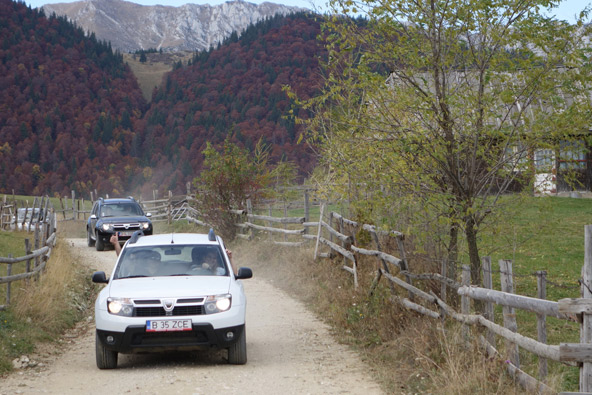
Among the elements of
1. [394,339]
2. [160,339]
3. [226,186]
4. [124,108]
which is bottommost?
[394,339]

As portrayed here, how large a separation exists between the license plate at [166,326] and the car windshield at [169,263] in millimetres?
1192

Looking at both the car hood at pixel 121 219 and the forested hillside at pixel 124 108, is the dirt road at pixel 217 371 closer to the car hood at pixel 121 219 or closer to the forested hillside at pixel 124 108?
the car hood at pixel 121 219

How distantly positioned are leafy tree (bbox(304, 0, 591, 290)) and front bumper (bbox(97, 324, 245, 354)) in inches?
94.0

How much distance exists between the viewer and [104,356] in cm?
805

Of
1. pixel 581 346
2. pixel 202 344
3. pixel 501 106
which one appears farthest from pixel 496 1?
pixel 202 344

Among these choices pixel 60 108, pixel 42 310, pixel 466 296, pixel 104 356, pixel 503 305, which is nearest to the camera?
pixel 503 305

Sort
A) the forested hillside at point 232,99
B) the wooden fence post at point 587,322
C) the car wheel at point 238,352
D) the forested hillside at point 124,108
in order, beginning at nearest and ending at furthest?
the wooden fence post at point 587,322, the car wheel at point 238,352, the forested hillside at point 232,99, the forested hillside at point 124,108

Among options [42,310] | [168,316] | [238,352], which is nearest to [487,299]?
[238,352]

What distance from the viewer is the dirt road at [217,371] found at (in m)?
7.15

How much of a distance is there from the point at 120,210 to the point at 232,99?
104 meters

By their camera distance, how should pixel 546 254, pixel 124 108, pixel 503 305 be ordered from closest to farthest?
pixel 503 305, pixel 546 254, pixel 124 108

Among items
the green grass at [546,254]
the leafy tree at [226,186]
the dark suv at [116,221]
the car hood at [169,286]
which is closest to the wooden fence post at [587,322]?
the green grass at [546,254]

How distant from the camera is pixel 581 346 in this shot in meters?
4.98

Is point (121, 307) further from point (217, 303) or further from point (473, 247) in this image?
point (473, 247)
